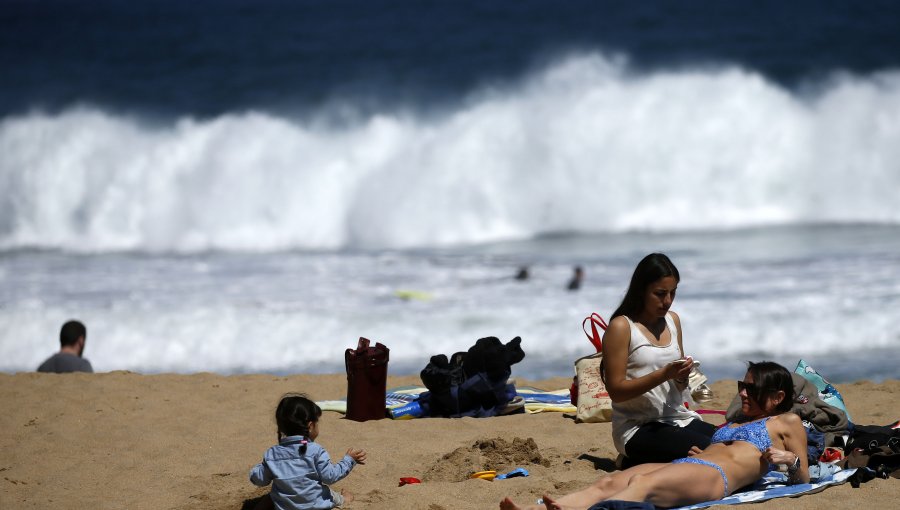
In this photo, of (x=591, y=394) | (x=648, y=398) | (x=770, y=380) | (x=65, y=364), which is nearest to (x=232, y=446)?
(x=591, y=394)

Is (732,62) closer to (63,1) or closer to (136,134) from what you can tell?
(136,134)

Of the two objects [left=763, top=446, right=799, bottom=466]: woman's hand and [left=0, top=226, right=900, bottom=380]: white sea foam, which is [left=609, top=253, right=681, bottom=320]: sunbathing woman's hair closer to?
[left=763, top=446, right=799, bottom=466]: woman's hand

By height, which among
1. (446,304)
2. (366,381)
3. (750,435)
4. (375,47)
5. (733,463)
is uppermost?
(375,47)

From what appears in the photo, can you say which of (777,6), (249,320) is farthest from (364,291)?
(777,6)

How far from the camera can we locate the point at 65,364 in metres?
8.29

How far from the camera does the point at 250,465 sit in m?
6.14

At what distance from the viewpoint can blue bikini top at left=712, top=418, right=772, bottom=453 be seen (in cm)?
517

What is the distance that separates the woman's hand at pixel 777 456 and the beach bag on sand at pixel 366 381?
272cm

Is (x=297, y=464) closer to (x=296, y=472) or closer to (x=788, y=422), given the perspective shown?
(x=296, y=472)

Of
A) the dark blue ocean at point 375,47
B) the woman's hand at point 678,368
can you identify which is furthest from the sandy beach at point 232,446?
the dark blue ocean at point 375,47

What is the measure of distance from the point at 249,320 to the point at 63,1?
2222 centimetres

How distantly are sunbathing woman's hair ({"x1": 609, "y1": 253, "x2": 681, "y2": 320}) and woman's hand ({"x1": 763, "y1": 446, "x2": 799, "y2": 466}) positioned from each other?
886 millimetres

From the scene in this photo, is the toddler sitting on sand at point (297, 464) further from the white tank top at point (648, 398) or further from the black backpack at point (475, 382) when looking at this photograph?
the black backpack at point (475, 382)

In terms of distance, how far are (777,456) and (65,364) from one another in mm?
5462
